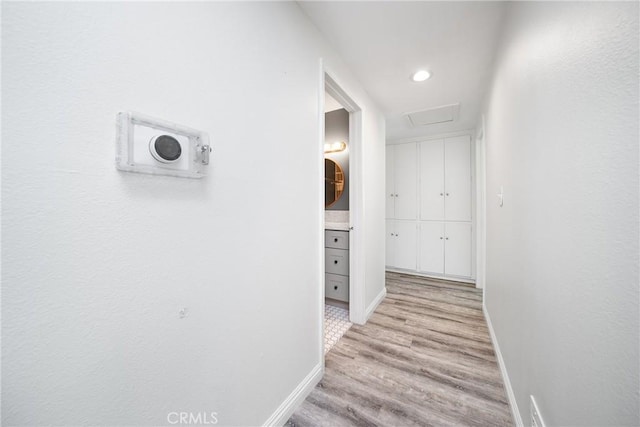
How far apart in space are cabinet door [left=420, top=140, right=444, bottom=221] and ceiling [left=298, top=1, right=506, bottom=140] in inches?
46.5

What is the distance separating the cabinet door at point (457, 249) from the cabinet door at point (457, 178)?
0.45ft

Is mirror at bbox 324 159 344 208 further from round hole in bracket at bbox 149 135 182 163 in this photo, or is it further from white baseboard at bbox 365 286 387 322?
round hole in bracket at bbox 149 135 182 163

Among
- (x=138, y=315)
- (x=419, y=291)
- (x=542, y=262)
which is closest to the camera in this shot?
(x=138, y=315)

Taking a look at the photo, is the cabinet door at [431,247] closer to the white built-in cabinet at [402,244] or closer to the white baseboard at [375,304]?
the white built-in cabinet at [402,244]

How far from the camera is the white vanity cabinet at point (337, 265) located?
263cm

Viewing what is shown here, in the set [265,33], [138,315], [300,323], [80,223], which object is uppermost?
[265,33]

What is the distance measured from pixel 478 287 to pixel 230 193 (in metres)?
3.60

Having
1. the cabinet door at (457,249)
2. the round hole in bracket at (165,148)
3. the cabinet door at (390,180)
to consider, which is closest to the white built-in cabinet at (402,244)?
the cabinet door at (390,180)

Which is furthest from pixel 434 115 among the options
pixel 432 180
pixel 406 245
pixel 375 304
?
pixel 375 304

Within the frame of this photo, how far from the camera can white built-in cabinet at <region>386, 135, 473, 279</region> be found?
358 cm

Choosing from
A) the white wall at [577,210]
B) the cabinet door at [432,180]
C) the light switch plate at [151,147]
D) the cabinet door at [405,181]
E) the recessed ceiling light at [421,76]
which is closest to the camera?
the white wall at [577,210]

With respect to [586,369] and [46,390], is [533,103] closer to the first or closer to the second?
[586,369]

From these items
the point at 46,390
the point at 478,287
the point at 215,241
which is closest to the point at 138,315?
the point at 46,390

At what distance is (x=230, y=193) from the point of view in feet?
3.22
